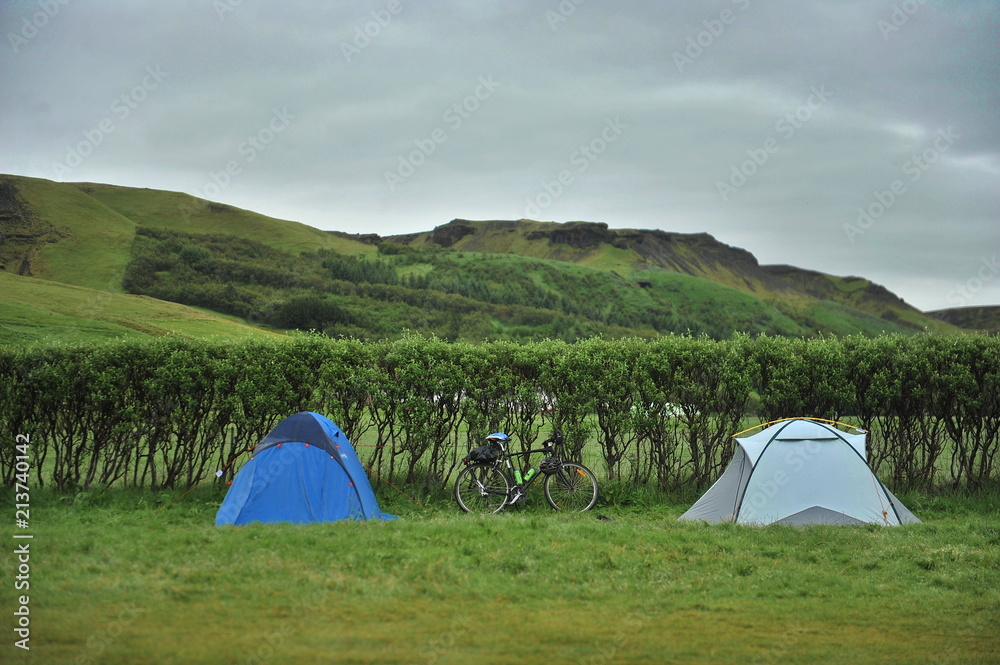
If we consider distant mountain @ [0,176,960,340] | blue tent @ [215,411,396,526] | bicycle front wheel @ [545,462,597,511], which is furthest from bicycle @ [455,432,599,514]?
distant mountain @ [0,176,960,340]

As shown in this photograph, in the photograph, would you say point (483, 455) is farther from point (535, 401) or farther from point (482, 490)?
point (535, 401)

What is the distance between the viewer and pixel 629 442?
419 inches

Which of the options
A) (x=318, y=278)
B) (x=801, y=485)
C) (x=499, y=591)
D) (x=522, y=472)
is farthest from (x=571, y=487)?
(x=318, y=278)

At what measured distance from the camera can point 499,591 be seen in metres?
5.84

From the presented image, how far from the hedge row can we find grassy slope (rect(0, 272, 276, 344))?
91.1ft

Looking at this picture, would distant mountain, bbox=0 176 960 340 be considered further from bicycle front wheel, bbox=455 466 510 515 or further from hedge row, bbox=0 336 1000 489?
bicycle front wheel, bbox=455 466 510 515

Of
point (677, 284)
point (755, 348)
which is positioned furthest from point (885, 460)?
point (677, 284)

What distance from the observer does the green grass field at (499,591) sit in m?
4.61

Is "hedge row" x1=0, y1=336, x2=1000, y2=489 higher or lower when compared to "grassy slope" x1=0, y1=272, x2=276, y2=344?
lower

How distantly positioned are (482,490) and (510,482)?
17.8 inches

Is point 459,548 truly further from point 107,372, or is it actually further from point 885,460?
point 885,460

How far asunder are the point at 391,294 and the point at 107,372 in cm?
10844

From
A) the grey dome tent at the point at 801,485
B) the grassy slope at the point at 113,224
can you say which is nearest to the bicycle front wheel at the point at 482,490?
the grey dome tent at the point at 801,485

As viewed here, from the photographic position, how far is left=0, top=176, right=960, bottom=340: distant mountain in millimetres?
91312
